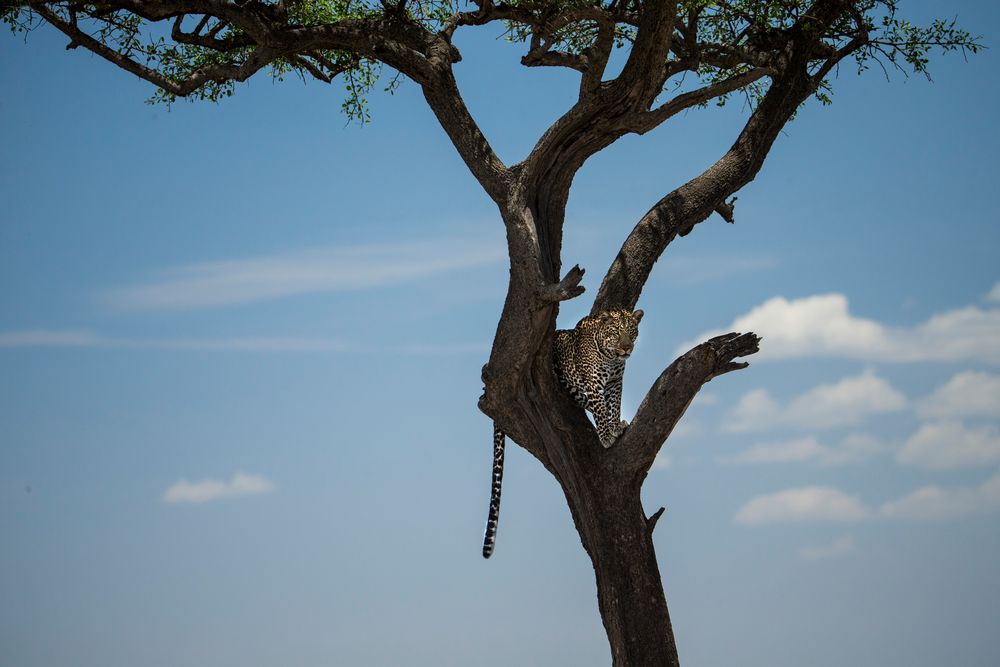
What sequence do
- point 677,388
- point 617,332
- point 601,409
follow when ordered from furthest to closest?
point 617,332 → point 601,409 → point 677,388

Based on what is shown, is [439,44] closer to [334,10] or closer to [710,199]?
[334,10]

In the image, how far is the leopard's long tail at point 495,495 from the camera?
9.59 m

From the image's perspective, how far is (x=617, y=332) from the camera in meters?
9.72

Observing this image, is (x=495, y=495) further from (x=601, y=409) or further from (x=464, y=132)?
(x=464, y=132)

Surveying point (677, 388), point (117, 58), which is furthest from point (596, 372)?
point (117, 58)

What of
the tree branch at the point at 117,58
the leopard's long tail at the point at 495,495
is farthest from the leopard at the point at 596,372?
the tree branch at the point at 117,58

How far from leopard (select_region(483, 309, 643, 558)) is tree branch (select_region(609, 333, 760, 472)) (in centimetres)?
33

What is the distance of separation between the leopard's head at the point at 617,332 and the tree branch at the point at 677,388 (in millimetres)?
→ 730

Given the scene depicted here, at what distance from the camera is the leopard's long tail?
9.59m

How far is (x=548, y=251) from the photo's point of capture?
9.42 metres

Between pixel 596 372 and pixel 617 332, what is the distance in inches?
16.1

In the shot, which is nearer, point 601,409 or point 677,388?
point 677,388

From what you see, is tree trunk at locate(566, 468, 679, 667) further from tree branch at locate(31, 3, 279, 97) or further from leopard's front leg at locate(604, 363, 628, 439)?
tree branch at locate(31, 3, 279, 97)

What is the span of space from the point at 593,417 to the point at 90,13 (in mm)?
6167
